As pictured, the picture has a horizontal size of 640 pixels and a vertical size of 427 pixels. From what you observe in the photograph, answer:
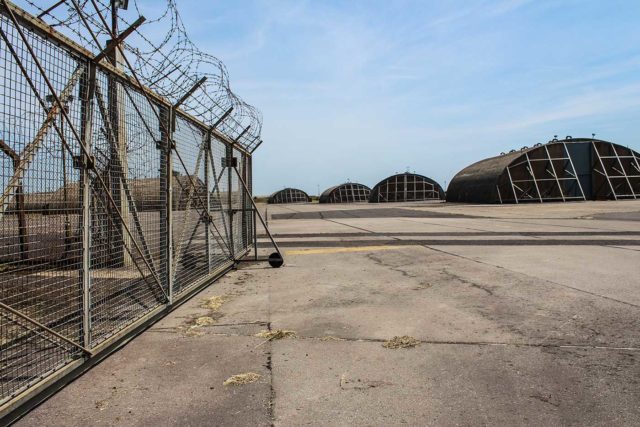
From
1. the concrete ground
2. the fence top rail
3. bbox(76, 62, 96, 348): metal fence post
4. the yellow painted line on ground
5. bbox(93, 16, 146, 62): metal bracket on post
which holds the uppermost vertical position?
bbox(93, 16, 146, 62): metal bracket on post

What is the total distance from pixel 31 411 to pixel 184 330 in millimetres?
1912

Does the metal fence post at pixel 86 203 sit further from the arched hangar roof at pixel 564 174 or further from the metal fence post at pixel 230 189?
the arched hangar roof at pixel 564 174

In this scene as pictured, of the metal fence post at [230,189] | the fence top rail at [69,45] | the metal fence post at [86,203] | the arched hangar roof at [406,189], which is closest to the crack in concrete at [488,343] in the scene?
the metal fence post at [86,203]

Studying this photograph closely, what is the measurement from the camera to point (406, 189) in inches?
2771

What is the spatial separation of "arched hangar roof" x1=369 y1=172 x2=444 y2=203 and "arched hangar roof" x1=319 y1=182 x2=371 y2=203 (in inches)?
477

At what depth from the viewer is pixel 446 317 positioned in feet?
17.4

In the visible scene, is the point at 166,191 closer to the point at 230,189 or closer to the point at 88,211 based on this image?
the point at 88,211

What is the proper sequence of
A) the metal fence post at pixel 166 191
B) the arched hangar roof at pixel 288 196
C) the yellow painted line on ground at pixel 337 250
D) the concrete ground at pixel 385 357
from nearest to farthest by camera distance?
the concrete ground at pixel 385 357
the metal fence post at pixel 166 191
the yellow painted line on ground at pixel 337 250
the arched hangar roof at pixel 288 196

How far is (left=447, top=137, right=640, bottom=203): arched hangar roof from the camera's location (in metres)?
42.6

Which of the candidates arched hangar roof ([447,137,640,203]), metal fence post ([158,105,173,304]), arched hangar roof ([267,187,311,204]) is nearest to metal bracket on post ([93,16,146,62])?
metal fence post ([158,105,173,304])

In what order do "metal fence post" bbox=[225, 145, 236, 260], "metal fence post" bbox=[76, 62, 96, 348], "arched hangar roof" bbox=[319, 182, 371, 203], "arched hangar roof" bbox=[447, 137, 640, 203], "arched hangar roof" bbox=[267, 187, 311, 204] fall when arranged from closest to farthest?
"metal fence post" bbox=[76, 62, 96, 348]
"metal fence post" bbox=[225, 145, 236, 260]
"arched hangar roof" bbox=[447, 137, 640, 203]
"arched hangar roof" bbox=[319, 182, 371, 203]
"arched hangar roof" bbox=[267, 187, 311, 204]

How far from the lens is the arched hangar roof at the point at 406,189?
229 feet

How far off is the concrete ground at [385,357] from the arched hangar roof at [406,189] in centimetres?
6246

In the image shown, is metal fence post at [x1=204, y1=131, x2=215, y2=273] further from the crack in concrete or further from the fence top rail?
the crack in concrete
